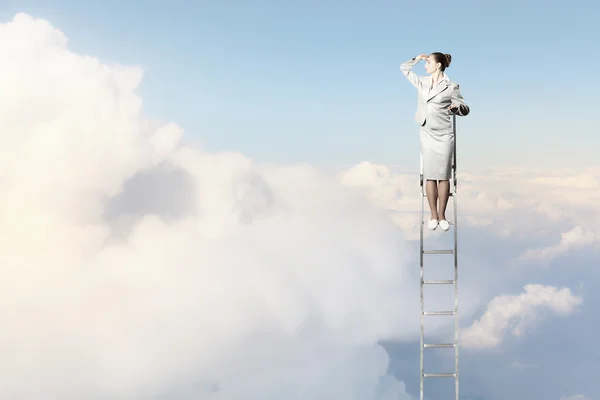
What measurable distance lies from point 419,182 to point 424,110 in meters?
0.91

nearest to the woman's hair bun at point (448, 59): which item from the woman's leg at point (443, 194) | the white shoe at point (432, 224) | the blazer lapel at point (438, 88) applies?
the blazer lapel at point (438, 88)

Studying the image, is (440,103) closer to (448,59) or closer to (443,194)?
(448,59)

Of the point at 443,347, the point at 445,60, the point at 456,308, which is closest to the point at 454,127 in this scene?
the point at 445,60

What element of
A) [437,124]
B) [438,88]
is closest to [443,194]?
[437,124]

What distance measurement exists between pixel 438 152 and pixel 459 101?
2.25 ft

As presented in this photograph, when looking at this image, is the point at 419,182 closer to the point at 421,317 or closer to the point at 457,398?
the point at 421,317

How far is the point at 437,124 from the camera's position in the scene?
7125mm

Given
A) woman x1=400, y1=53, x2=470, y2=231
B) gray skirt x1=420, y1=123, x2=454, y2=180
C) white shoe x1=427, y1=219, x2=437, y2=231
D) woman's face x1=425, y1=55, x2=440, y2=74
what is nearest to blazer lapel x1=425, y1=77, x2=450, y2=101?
woman x1=400, y1=53, x2=470, y2=231

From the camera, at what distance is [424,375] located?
276 inches

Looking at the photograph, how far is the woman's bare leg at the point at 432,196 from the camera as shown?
23.8ft

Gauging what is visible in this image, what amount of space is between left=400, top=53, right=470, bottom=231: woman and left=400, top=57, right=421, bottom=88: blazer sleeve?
2 cm

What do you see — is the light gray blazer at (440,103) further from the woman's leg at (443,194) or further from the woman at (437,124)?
the woman's leg at (443,194)

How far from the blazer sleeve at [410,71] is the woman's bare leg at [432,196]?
1278 mm

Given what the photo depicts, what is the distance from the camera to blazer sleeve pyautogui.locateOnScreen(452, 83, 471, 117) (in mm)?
7070
